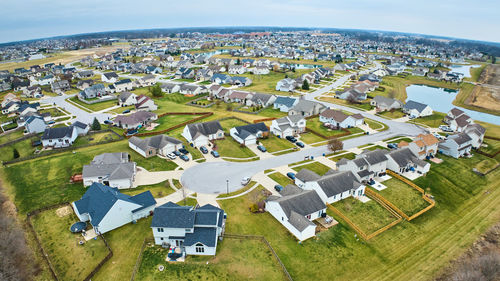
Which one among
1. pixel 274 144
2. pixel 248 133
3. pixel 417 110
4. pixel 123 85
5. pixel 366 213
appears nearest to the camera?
pixel 366 213

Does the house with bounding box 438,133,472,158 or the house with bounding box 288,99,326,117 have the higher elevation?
the house with bounding box 288,99,326,117

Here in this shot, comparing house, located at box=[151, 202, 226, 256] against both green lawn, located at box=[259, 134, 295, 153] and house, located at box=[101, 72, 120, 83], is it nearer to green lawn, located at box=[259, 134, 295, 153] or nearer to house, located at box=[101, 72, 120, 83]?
green lawn, located at box=[259, 134, 295, 153]

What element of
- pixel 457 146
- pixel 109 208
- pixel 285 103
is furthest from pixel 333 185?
pixel 285 103

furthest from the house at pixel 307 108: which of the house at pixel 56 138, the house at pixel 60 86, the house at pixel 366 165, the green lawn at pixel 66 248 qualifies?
the house at pixel 60 86

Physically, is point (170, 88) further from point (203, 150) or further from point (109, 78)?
point (203, 150)

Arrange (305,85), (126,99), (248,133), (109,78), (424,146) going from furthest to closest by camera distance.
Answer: (109,78), (305,85), (126,99), (248,133), (424,146)

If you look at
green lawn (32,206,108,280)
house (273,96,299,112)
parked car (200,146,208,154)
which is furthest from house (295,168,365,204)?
house (273,96,299,112)

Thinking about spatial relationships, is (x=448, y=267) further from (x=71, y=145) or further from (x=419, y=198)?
(x=71, y=145)
